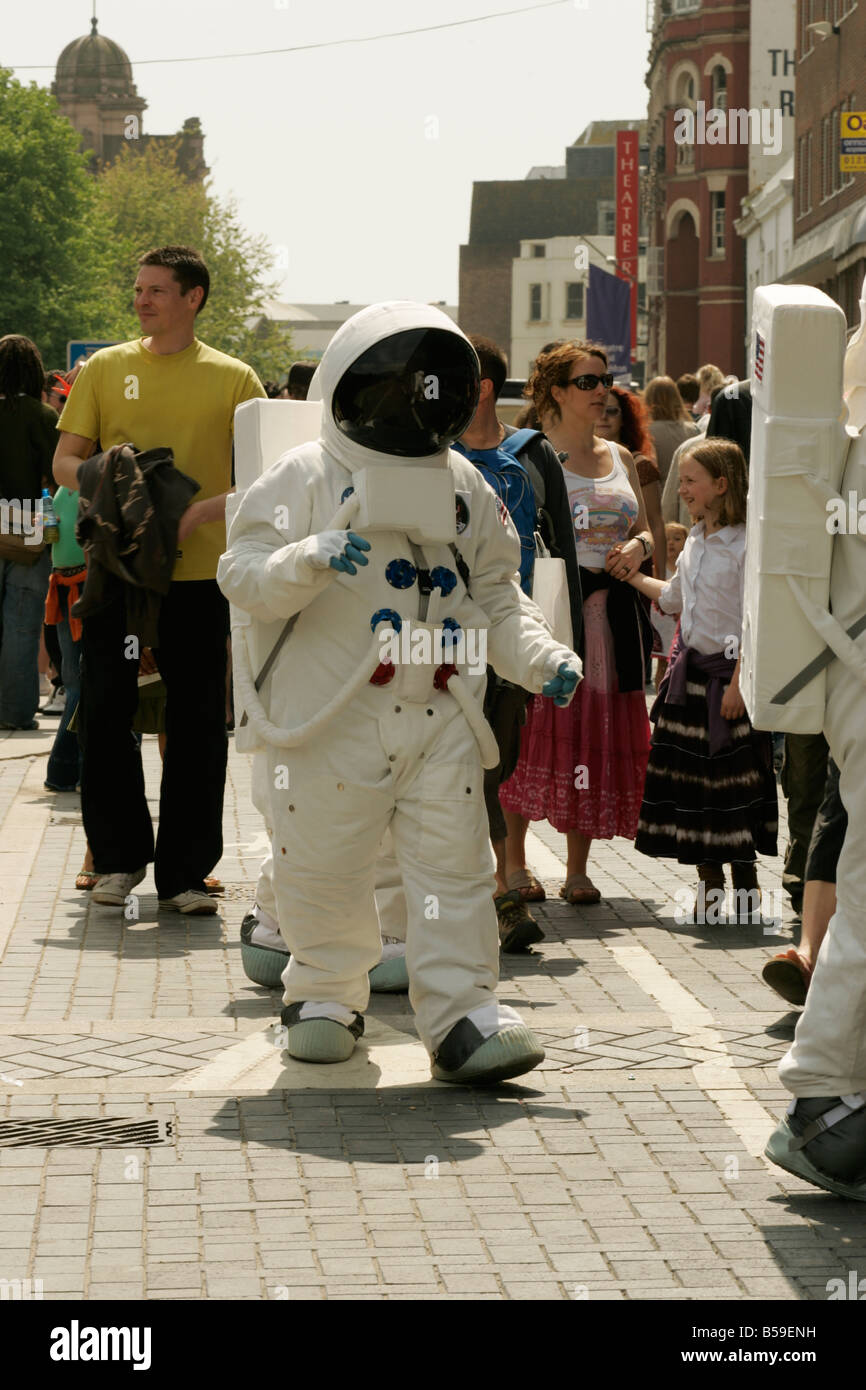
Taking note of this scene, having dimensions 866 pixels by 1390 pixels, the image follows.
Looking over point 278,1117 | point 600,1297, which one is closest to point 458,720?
point 278,1117

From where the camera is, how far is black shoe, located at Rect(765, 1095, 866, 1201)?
15.7 ft

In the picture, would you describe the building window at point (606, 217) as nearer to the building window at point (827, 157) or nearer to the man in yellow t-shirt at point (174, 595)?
the building window at point (827, 157)

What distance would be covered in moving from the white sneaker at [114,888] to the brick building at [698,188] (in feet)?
191

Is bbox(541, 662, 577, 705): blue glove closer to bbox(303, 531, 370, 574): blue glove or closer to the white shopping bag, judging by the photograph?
bbox(303, 531, 370, 574): blue glove

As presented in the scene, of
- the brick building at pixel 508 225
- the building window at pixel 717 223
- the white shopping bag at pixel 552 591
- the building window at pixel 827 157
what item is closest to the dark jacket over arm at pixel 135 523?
the white shopping bag at pixel 552 591

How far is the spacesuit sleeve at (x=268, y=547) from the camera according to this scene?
566 centimetres

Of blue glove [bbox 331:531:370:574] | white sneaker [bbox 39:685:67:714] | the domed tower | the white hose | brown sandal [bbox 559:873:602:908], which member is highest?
the domed tower

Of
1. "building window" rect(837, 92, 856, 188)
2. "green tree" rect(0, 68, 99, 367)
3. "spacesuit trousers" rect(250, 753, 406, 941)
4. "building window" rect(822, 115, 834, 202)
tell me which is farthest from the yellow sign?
"green tree" rect(0, 68, 99, 367)

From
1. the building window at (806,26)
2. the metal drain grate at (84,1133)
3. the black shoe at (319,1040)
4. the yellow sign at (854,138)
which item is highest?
the building window at (806,26)

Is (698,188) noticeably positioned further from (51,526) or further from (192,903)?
(192,903)

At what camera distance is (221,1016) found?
671cm

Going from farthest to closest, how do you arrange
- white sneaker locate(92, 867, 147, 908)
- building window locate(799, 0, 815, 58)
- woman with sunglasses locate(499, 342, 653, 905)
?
building window locate(799, 0, 815, 58) → woman with sunglasses locate(499, 342, 653, 905) → white sneaker locate(92, 867, 147, 908)

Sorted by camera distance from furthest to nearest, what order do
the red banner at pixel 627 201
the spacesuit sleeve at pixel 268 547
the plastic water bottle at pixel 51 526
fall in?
the red banner at pixel 627 201, the plastic water bottle at pixel 51 526, the spacesuit sleeve at pixel 268 547

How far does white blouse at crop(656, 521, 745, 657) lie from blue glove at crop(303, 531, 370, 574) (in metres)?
3.05
